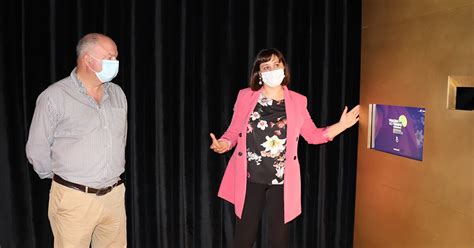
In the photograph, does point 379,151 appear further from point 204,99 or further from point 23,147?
point 23,147

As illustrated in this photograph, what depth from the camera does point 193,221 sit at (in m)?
3.03

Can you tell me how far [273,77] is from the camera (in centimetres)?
240

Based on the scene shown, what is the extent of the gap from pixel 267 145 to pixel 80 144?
1052mm

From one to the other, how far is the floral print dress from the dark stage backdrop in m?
0.65

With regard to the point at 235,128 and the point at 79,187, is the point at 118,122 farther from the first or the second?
the point at 235,128

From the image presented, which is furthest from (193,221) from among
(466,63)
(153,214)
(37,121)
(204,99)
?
(466,63)

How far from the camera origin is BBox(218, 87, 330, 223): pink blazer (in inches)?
95.9

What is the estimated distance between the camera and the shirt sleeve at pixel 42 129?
1.98 metres

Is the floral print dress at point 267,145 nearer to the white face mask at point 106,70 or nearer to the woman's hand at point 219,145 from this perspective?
the woman's hand at point 219,145

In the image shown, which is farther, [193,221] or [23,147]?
[193,221]

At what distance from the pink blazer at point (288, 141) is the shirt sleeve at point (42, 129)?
102 centimetres

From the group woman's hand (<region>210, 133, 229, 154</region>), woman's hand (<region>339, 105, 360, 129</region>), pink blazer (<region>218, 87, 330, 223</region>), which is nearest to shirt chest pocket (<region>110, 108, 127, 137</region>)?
woman's hand (<region>210, 133, 229, 154</region>)

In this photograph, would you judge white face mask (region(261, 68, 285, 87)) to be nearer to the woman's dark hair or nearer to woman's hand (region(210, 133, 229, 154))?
the woman's dark hair

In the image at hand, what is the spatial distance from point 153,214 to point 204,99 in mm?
931
